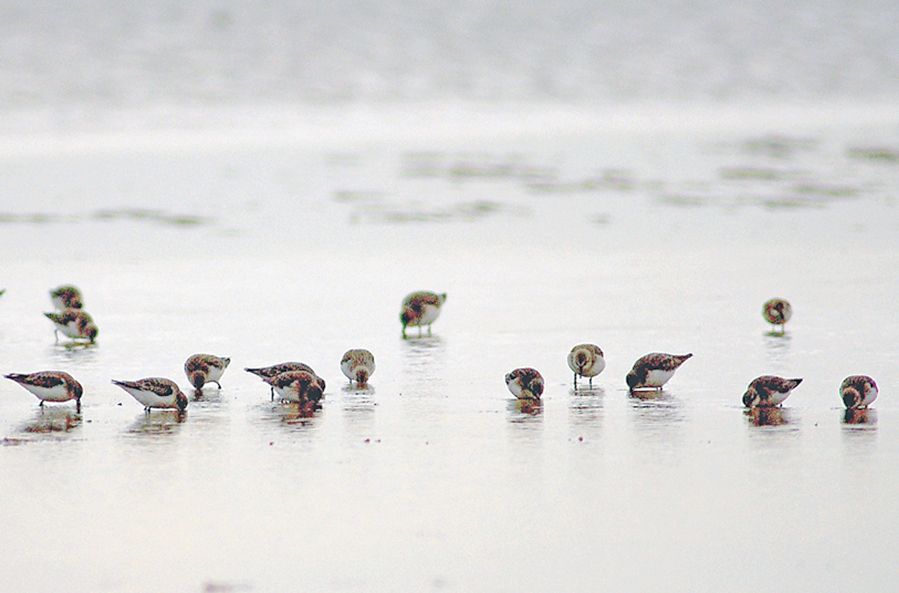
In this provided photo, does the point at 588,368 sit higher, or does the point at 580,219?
the point at 580,219

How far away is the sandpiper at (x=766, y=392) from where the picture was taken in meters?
11.5

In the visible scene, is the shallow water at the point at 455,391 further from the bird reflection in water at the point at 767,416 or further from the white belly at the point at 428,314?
the white belly at the point at 428,314

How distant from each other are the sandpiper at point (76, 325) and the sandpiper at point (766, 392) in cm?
639

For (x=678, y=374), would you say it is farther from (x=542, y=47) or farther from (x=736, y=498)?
(x=542, y=47)

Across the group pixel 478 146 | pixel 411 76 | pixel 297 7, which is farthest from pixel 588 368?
pixel 297 7

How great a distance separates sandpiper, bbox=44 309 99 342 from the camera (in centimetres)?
1456

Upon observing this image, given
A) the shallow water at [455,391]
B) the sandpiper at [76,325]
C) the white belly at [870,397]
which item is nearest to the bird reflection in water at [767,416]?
the shallow water at [455,391]

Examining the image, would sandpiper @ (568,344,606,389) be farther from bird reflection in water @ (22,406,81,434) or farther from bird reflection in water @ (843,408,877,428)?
bird reflection in water @ (22,406,81,434)

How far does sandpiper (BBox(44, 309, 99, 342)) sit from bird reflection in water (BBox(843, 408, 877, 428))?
23.3 feet

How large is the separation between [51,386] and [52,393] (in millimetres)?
62

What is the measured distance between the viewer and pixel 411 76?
5325 centimetres

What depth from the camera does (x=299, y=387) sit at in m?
11.7

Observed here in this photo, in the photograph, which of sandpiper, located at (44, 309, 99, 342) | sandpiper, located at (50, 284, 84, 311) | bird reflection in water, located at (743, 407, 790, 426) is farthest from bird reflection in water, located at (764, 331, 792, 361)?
sandpiper, located at (50, 284, 84, 311)

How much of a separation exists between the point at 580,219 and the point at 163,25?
1765 inches
